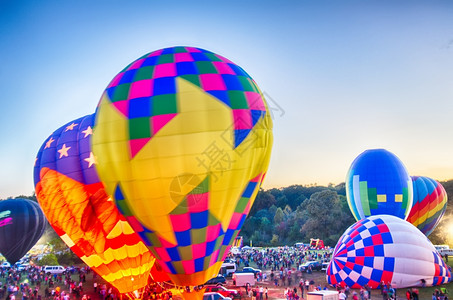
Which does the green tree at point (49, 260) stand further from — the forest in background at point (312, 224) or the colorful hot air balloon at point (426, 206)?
the colorful hot air balloon at point (426, 206)

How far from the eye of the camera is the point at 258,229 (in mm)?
44344

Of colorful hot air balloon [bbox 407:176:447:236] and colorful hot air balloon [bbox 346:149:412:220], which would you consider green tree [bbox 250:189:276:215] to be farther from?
colorful hot air balloon [bbox 346:149:412:220]

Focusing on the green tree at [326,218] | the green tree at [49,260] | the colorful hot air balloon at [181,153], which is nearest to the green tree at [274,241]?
the green tree at [326,218]

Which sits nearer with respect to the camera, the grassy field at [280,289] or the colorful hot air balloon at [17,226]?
the grassy field at [280,289]

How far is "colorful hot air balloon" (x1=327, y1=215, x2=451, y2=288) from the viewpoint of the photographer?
35.9 feet

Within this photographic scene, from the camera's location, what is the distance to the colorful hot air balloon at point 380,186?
16.3 m

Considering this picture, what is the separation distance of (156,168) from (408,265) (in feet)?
25.2

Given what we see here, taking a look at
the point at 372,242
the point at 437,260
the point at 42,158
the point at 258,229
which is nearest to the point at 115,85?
the point at 42,158

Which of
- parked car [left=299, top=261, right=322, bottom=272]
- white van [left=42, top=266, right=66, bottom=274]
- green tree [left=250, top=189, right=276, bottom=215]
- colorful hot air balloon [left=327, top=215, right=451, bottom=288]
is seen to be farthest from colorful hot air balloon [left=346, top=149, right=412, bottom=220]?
green tree [left=250, top=189, right=276, bottom=215]

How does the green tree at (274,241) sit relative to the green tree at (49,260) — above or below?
below

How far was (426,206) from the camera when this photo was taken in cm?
1953

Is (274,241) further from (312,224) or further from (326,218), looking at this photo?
(326,218)

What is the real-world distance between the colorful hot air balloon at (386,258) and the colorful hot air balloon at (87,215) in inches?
220

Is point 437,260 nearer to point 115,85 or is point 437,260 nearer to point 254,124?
point 254,124
